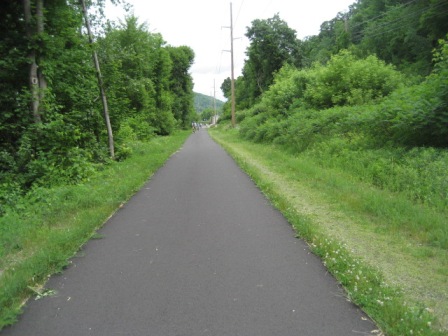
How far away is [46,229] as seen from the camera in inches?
233

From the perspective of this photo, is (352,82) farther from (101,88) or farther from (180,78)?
(180,78)

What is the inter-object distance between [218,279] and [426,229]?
350cm

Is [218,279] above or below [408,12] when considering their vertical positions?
below

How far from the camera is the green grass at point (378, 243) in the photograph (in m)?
3.32

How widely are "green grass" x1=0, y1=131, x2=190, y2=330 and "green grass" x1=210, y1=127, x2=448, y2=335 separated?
3.51 metres

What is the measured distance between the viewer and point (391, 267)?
14.1 ft

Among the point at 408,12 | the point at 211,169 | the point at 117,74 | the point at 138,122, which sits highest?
the point at 408,12

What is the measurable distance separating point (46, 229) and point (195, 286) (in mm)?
3364

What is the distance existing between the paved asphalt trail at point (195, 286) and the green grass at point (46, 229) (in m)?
0.21

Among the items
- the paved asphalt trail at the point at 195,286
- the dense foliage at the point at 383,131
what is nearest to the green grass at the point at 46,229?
the paved asphalt trail at the point at 195,286

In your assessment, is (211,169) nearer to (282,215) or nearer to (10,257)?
(282,215)

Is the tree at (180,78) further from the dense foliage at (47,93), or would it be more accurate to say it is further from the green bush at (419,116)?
the green bush at (419,116)

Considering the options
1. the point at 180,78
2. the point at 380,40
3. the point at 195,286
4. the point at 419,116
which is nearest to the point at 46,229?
the point at 195,286

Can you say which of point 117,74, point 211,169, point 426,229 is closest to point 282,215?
point 426,229
